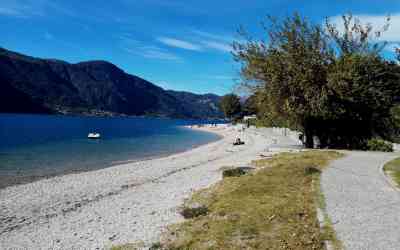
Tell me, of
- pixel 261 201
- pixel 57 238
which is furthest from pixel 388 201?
pixel 57 238

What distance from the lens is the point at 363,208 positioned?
30.6 feet

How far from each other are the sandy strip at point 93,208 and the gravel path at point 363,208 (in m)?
4.75

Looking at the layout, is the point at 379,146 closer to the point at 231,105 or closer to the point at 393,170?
the point at 393,170

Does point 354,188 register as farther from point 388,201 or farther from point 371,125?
point 371,125

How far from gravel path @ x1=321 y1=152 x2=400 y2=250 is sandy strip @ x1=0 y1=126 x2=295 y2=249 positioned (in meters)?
4.75

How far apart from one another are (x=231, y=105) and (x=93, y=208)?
122 meters

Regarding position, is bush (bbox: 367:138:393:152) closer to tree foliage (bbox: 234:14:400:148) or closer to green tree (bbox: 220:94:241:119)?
tree foliage (bbox: 234:14:400:148)

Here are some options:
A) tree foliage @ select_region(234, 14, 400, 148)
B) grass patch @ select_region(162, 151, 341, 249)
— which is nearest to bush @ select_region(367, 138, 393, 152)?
tree foliage @ select_region(234, 14, 400, 148)

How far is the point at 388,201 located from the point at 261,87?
2141cm

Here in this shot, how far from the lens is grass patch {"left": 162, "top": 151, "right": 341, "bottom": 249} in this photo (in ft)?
24.4

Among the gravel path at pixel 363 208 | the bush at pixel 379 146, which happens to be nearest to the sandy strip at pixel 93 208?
the gravel path at pixel 363 208

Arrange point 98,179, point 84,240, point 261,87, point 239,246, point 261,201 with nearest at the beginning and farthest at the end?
point 239,246, point 84,240, point 261,201, point 98,179, point 261,87

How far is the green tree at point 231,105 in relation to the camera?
427 feet

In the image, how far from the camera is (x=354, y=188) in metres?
12.0
